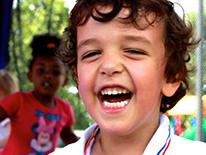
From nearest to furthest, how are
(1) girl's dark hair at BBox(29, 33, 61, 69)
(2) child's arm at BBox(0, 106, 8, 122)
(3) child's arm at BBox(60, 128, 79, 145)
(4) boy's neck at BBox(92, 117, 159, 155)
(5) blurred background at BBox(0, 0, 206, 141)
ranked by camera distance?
(4) boy's neck at BBox(92, 117, 159, 155), (5) blurred background at BBox(0, 0, 206, 141), (2) child's arm at BBox(0, 106, 8, 122), (1) girl's dark hair at BBox(29, 33, 61, 69), (3) child's arm at BBox(60, 128, 79, 145)

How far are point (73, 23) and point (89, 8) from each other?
75 millimetres

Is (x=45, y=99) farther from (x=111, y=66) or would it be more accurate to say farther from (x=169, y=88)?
(x=111, y=66)

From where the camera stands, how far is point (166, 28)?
108 cm

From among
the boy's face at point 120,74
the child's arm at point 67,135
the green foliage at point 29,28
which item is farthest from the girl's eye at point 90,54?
the green foliage at point 29,28

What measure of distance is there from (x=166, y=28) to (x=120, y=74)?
198 mm

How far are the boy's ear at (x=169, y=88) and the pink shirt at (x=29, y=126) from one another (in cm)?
146

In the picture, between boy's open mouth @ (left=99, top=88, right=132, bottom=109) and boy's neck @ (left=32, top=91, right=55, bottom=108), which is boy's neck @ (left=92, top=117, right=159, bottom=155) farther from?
boy's neck @ (left=32, top=91, right=55, bottom=108)

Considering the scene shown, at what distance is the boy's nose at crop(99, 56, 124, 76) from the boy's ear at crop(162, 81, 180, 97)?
169 mm

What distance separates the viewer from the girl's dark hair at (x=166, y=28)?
39.7 inches

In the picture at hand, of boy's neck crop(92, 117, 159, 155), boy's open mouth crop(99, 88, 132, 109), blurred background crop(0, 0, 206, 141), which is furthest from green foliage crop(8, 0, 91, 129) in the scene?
boy's open mouth crop(99, 88, 132, 109)

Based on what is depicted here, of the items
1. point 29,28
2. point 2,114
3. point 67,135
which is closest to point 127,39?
point 2,114

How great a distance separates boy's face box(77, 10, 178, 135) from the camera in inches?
37.4

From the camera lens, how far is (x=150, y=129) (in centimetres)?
106

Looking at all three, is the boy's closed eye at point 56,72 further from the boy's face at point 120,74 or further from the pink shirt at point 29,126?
the boy's face at point 120,74
